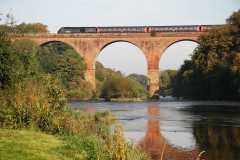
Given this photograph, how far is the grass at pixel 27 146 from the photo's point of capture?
31.1 ft

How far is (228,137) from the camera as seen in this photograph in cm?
1661

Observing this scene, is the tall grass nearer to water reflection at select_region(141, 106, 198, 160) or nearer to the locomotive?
water reflection at select_region(141, 106, 198, 160)

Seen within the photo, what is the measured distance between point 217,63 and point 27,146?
→ 4235 cm

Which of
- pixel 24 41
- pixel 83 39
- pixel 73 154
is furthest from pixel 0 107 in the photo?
pixel 83 39

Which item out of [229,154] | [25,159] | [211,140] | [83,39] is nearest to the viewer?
[25,159]

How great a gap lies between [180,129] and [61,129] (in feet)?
24.8

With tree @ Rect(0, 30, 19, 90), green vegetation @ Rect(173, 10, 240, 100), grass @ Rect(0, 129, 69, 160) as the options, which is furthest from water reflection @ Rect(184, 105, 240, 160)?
green vegetation @ Rect(173, 10, 240, 100)

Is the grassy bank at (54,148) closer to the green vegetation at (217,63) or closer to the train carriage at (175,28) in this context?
the green vegetation at (217,63)

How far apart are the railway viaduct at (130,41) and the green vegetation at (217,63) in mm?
6495

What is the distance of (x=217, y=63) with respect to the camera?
50531mm

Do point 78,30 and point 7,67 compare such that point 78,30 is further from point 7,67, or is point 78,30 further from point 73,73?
point 7,67

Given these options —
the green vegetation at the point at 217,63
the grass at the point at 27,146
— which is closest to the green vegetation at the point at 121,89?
the green vegetation at the point at 217,63

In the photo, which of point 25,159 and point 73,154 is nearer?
point 25,159

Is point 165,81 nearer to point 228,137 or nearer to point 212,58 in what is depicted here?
point 212,58
